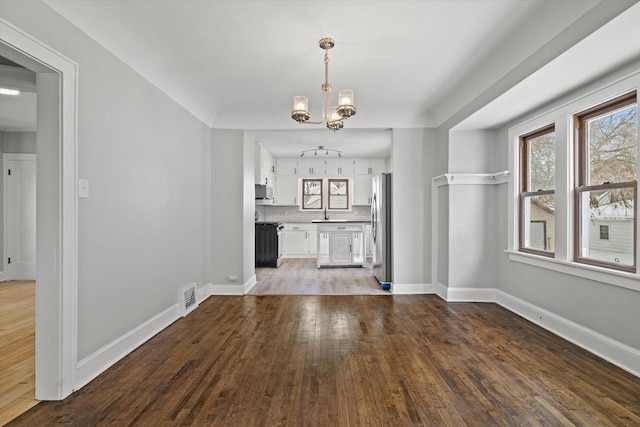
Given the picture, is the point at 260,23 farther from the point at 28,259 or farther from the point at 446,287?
the point at 28,259

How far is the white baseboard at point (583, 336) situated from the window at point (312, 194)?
562 centimetres

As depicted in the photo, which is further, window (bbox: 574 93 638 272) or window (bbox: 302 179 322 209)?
window (bbox: 302 179 322 209)

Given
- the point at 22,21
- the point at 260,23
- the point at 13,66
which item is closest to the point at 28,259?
the point at 13,66

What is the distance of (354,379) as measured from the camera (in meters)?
2.44

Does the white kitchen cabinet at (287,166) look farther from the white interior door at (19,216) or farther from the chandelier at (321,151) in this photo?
the white interior door at (19,216)

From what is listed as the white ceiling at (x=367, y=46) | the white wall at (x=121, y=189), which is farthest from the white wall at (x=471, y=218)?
the white wall at (x=121, y=189)

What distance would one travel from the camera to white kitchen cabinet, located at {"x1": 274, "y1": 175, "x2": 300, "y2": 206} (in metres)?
8.92

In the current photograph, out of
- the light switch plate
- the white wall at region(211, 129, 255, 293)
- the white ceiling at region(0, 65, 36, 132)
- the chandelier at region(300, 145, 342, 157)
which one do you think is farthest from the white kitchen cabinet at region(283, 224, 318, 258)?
the light switch plate

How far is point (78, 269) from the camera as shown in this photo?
231 centimetres

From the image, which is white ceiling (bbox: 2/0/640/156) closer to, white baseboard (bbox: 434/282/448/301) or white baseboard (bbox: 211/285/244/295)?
white baseboard (bbox: 434/282/448/301)

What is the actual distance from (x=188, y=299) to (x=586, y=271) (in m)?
4.03

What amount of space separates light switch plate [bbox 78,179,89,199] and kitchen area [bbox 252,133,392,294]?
324cm

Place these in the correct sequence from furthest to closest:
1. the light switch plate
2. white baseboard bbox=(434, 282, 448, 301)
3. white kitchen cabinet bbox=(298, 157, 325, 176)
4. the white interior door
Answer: white kitchen cabinet bbox=(298, 157, 325, 176) < the white interior door < white baseboard bbox=(434, 282, 448, 301) < the light switch plate

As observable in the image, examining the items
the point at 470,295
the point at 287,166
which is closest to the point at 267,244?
the point at 287,166
